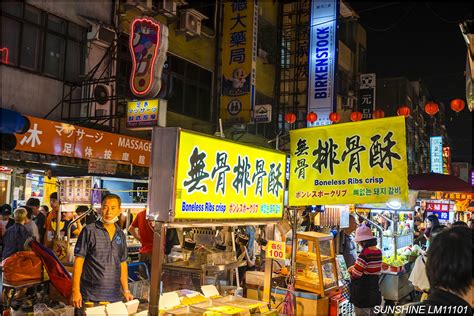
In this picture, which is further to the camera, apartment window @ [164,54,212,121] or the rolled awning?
apartment window @ [164,54,212,121]

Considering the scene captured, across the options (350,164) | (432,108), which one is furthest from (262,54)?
(350,164)

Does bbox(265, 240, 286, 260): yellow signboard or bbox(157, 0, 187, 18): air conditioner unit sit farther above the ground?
bbox(157, 0, 187, 18): air conditioner unit

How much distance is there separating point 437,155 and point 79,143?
34.2 metres

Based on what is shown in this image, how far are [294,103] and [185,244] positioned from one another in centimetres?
1483

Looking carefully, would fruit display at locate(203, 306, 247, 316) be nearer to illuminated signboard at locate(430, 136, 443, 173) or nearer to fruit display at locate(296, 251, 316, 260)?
fruit display at locate(296, 251, 316, 260)

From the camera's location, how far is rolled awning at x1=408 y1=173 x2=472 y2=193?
1018 cm

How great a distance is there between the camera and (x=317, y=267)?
7863 mm

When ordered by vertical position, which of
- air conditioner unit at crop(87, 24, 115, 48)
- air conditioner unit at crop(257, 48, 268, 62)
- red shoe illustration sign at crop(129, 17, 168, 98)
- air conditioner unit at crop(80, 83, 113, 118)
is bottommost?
air conditioner unit at crop(80, 83, 113, 118)

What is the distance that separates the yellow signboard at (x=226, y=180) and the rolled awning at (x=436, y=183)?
5.39m

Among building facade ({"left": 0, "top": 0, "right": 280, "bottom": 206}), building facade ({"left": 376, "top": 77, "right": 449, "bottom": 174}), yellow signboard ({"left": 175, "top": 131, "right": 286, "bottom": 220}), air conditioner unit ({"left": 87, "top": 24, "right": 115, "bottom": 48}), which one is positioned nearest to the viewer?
yellow signboard ({"left": 175, "top": 131, "right": 286, "bottom": 220})

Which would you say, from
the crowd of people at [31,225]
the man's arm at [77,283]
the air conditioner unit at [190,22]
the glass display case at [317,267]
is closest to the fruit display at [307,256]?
the glass display case at [317,267]

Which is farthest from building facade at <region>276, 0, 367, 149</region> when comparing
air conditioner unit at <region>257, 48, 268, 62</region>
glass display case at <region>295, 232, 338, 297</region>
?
glass display case at <region>295, 232, 338, 297</region>

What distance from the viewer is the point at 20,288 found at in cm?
787

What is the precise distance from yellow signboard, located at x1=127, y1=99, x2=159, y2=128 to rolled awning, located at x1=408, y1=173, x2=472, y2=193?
20.8 ft
